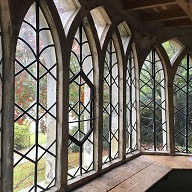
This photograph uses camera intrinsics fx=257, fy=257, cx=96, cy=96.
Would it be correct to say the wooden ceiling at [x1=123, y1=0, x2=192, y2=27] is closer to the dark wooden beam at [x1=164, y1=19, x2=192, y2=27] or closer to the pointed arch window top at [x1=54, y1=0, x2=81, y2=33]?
the dark wooden beam at [x1=164, y1=19, x2=192, y2=27]

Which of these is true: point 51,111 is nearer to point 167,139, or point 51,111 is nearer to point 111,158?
point 111,158

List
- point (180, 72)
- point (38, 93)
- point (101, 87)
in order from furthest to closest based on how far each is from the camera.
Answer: point (180, 72) → point (101, 87) → point (38, 93)

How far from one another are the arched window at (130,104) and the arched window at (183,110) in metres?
0.92

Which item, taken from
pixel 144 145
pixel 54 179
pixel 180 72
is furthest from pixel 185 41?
pixel 54 179

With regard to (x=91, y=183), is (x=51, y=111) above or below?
above

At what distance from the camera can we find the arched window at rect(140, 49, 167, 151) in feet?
15.8

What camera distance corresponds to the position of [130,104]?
A: 4.47 meters

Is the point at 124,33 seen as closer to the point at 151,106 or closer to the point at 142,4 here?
the point at 142,4

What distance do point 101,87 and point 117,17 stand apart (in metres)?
1.16

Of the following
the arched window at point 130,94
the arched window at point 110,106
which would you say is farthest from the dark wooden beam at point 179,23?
the arched window at point 110,106

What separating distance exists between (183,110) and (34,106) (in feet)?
11.1

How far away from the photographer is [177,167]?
4020 millimetres

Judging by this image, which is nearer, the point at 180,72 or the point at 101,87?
the point at 101,87

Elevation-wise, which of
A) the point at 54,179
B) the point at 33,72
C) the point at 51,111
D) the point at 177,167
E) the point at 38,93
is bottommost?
the point at 177,167
